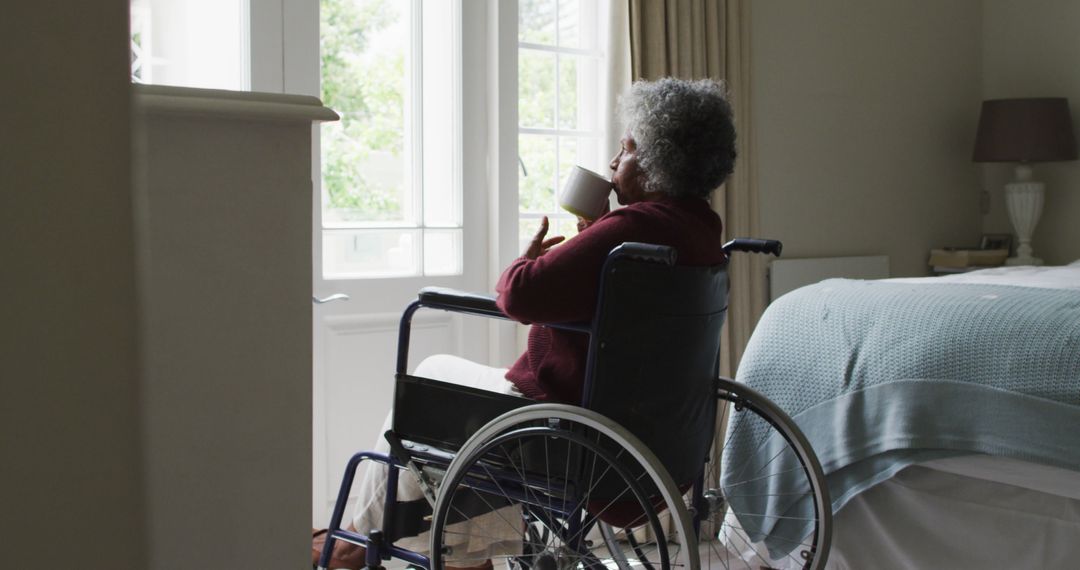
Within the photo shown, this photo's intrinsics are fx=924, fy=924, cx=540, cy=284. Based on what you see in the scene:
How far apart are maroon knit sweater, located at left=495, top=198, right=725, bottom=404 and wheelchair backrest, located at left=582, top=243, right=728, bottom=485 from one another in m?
0.06

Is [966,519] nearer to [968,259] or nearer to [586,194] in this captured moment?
[586,194]

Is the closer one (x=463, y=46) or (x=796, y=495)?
(x=796, y=495)

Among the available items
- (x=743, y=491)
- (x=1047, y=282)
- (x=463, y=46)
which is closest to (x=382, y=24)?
(x=463, y=46)

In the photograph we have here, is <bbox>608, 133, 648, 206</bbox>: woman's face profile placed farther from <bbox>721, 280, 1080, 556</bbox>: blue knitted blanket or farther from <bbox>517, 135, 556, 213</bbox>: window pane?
<bbox>517, 135, 556, 213</bbox>: window pane

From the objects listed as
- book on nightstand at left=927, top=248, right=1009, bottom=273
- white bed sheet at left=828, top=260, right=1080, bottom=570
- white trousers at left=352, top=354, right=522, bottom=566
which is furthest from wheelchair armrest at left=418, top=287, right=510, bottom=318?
book on nightstand at left=927, top=248, right=1009, bottom=273

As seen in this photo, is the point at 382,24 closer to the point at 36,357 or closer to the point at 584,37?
the point at 584,37

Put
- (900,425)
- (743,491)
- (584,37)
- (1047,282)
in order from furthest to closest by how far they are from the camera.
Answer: (584,37) < (1047,282) < (743,491) < (900,425)

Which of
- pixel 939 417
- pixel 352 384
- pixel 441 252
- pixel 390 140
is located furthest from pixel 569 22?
pixel 939 417

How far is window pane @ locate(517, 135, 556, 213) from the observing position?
124 inches

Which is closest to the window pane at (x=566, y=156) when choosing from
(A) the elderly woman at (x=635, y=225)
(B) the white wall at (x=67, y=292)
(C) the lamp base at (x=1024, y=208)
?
(A) the elderly woman at (x=635, y=225)

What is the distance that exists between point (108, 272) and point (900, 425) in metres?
1.85

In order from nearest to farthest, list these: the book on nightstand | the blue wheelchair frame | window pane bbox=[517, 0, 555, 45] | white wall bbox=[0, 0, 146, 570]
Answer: white wall bbox=[0, 0, 146, 570]
the blue wheelchair frame
window pane bbox=[517, 0, 555, 45]
the book on nightstand

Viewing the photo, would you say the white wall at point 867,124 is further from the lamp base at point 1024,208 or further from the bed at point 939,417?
the bed at point 939,417

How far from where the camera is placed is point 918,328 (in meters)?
1.89
